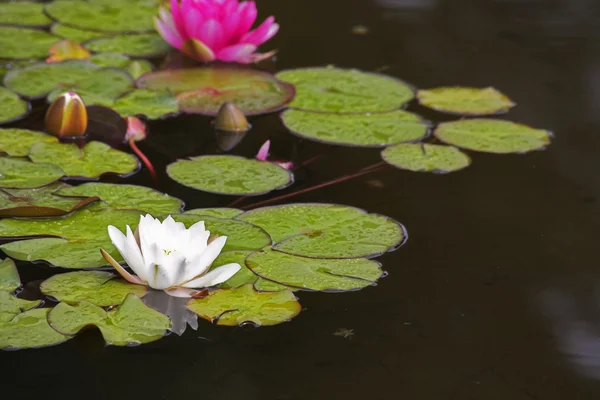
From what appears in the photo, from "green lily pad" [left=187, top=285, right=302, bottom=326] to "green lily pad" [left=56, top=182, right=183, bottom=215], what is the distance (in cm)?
31

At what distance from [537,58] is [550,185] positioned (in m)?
0.90

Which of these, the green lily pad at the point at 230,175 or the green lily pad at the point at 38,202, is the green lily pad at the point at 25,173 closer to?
→ the green lily pad at the point at 38,202

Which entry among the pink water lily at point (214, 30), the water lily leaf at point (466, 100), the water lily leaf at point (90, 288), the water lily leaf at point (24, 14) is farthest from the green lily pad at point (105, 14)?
the water lily leaf at point (90, 288)

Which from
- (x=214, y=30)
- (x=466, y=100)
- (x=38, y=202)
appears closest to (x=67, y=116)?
(x=38, y=202)

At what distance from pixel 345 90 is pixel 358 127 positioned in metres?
0.25

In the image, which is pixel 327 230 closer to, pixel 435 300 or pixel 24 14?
pixel 435 300

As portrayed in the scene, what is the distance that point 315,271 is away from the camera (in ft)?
4.86

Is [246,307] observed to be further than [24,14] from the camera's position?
No

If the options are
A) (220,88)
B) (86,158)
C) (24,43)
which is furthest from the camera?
(24,43)

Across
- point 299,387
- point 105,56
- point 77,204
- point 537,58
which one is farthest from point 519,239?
point 105,56

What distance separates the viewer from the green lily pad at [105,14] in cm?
271

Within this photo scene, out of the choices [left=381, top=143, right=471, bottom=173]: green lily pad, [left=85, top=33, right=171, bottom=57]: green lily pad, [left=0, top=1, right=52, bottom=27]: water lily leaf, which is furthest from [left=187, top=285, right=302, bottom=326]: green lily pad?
[left=0, top=1, right=52, bottom=27]: water lily leaf

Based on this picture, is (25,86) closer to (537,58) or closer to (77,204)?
(77,204)

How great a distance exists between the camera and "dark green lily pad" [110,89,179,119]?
2.13m
